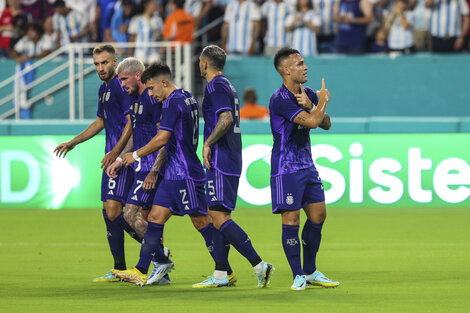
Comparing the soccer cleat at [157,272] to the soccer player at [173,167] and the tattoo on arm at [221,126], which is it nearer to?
the soccer player at [173,167]

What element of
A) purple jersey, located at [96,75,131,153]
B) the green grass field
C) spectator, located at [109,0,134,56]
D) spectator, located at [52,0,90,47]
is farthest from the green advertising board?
purple jersey, located at [96,75,131,153]

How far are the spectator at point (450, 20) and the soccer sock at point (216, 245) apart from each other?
10518mm

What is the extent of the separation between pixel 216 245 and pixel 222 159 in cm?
80

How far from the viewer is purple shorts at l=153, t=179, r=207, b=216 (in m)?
8.70

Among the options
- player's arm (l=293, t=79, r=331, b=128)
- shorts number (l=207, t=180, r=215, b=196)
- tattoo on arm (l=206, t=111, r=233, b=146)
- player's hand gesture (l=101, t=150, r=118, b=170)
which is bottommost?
shorts number (l=207, t=180, r=215, b=196)

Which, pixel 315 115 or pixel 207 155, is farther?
pixel 207 155

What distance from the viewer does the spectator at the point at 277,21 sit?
60.9 ft

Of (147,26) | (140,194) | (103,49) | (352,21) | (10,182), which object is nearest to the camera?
(140,194)

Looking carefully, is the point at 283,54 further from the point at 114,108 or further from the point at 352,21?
the point at 352,21

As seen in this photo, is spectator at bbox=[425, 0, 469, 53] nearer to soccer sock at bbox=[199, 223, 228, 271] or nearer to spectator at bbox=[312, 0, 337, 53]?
spectator at bbox=[312, 0, 337, 53]

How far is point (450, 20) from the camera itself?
18.0 meters

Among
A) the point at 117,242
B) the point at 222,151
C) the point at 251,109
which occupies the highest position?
the point at 222,151

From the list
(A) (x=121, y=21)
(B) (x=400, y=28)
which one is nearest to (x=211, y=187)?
(B) (x=400, y=28)

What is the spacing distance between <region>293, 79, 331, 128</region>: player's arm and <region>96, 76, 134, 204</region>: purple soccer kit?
74.8 inches
